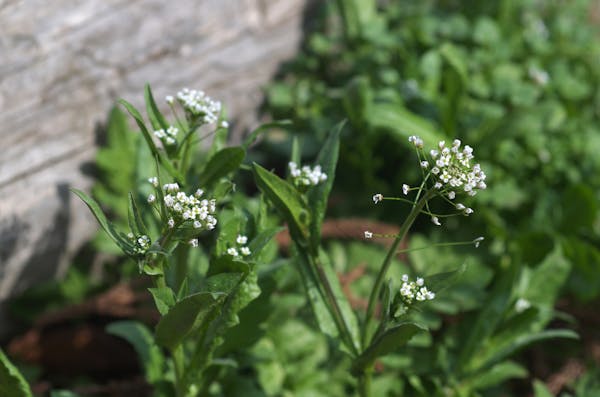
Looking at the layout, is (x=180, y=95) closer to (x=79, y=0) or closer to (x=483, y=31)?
(x=79, y=0)

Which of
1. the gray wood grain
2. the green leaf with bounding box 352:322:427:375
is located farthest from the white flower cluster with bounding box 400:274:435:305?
the gray wood grain

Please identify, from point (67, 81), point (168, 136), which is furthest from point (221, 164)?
point (67, 81)

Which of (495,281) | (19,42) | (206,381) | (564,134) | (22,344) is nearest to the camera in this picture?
(206,381)

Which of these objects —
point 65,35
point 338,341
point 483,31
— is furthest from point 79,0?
point 483,31

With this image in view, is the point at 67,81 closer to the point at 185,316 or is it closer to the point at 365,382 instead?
the point at 185,316

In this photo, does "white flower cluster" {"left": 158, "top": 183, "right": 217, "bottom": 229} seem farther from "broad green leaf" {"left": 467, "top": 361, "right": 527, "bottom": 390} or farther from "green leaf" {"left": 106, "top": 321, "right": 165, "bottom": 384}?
"broad green leaf" {"left": 467, "top": 361, "right": 527, "bottom": 390}

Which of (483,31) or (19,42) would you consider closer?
(19,42)
